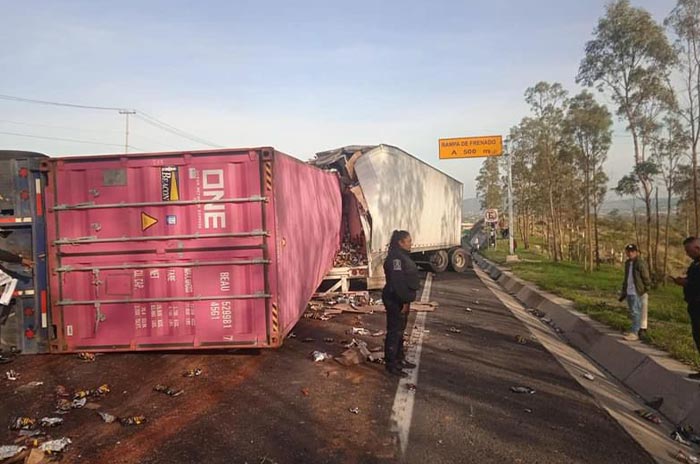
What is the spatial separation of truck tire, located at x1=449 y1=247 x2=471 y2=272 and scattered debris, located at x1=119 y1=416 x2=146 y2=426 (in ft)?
54.3

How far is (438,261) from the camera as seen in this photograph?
19.9 meters

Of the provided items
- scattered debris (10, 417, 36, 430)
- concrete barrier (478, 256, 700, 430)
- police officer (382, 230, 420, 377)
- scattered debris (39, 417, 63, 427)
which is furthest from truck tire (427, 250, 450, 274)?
scattered debris (10, 417, 36, 430)

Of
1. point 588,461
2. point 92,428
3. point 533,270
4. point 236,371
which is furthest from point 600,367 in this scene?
point 533,270

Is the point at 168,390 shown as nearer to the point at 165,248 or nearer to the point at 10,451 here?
the point at 10,451

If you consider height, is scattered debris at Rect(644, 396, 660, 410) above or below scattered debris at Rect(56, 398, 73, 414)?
below

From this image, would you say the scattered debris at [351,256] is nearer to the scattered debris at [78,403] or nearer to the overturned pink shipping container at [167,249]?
the overturned pink shipping container at [167,249]

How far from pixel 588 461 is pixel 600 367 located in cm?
358

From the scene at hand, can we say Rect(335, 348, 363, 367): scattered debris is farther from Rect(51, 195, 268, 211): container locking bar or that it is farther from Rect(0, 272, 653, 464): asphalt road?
Rect(51, 195, 268, 211): container locking bar

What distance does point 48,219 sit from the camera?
6812 mm

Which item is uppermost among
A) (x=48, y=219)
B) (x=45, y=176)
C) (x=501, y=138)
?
(x=501, y=138)

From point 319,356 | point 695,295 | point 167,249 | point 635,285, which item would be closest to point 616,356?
point 635,285

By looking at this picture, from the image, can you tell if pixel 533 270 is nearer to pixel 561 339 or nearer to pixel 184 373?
pixel 561 339

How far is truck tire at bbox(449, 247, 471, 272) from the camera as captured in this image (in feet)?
66.5

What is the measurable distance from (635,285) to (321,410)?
531cm
